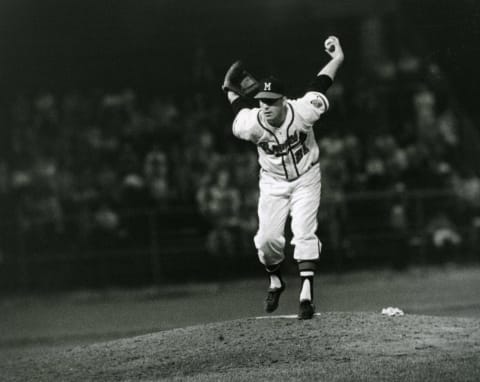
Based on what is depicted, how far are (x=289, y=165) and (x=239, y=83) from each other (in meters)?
0.97

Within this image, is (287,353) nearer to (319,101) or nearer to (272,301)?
(272,301)

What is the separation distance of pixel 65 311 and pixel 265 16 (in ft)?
24.0

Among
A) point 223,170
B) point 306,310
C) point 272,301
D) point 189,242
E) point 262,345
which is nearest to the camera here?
point 262,345

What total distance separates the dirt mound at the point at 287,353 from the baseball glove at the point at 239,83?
2.05 m

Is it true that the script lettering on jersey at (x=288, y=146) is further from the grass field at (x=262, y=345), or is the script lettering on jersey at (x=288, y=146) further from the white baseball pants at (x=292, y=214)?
the grass field at (x=262, y=345)

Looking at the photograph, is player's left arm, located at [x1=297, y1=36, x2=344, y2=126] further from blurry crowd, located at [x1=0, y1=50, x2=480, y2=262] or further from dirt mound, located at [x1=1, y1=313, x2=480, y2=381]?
blurry crowd, located at [x1=0, y1=50, x2=480, y2=262]

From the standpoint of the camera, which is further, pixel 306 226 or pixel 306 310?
pixel 306 310

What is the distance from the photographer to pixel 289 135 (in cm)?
777

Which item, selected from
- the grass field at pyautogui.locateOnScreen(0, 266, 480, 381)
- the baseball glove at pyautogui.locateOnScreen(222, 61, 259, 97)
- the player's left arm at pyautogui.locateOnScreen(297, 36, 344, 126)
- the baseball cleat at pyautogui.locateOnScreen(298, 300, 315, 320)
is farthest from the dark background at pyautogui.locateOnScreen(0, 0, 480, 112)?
the baseball cleat at pyautogui.locateOnScreen(298, 300, 315, 320)

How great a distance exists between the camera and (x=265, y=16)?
690 inches

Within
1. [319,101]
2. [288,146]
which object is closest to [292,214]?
[288,146]

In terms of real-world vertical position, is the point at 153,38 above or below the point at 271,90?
above

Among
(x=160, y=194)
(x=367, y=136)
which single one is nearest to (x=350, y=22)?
(x=367, y=136)

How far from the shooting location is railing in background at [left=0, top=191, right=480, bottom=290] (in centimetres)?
1428
